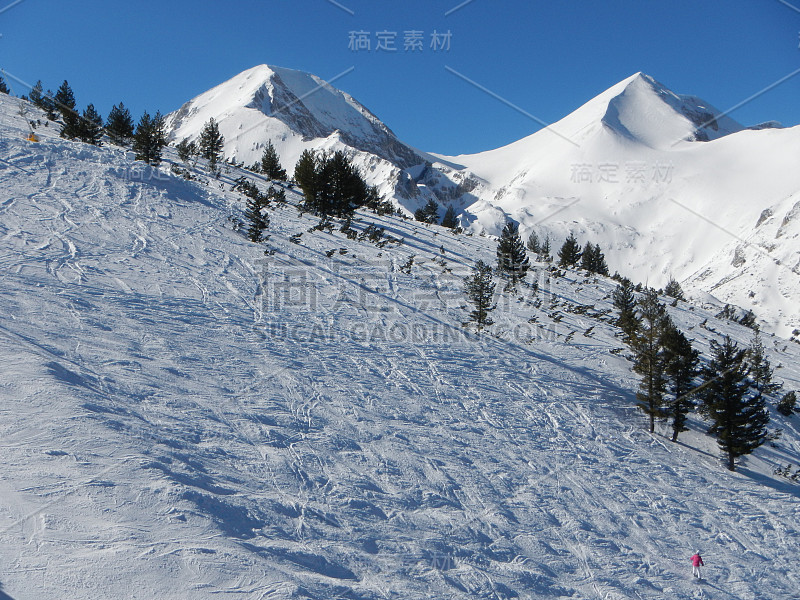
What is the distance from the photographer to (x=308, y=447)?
905cm

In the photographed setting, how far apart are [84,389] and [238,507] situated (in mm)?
3691

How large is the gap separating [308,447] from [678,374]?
38.7 ft

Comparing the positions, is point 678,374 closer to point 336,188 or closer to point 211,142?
point 336,188

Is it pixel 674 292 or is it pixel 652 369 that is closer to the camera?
pixel 652 369

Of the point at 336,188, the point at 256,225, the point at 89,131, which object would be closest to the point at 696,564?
the point at 256,225

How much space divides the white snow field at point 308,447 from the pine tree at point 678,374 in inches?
25.8

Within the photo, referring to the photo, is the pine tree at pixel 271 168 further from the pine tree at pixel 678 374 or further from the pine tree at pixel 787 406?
the pine tree at pixel 787 406

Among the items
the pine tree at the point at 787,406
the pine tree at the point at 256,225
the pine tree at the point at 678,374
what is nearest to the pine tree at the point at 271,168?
the pine tree at the point at 256,225

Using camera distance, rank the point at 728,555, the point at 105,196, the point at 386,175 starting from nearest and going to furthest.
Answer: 1. the point at 728,555
2. the point at 105,196
3. the point at 386,175

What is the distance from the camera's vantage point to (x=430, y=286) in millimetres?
22172

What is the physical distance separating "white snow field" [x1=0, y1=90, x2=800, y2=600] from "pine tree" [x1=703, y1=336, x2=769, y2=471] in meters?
0.70

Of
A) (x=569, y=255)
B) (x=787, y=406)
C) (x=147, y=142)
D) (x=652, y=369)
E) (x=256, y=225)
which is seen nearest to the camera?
(x=652, y=369)

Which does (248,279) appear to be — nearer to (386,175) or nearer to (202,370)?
(202,370)

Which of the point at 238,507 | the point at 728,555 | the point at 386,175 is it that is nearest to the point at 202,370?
the point at 238,507
